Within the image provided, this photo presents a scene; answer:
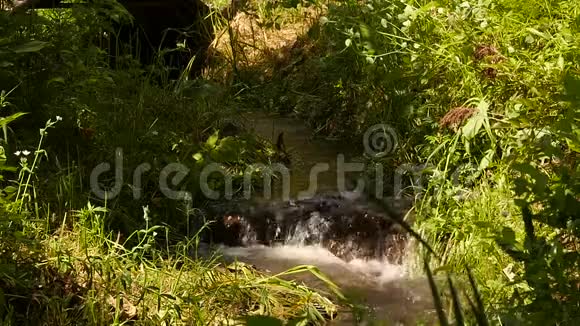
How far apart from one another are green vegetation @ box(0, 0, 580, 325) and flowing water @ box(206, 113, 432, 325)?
0.21 m

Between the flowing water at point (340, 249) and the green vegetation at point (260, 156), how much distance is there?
0.70ft

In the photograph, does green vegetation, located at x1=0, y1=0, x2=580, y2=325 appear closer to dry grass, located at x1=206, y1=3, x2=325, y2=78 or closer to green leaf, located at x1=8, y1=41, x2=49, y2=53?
green leaf, located at x1=8, y1=41, x2=49, y2=53

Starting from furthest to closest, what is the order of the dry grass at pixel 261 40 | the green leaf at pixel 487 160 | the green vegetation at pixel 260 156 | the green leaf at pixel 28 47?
1. the dry grass at pixel 261 40
2. the green leaf at pixel 487 160
3. the green leaf at pixel 28 47
4. the green vegetation at pixel 260 156

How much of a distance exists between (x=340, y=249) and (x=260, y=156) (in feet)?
4.81

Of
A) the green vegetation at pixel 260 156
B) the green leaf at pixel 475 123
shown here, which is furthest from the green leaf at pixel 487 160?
the green leaf at pixel 475 123

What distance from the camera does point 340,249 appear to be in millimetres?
4867

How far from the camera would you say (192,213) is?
4773 mm

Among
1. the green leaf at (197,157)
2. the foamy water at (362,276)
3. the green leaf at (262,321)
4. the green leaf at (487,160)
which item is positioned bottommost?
the foamy water at (362,276)

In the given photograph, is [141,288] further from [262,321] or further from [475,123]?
[262,321]

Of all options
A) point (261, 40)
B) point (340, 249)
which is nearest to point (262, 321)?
point (340, 249)

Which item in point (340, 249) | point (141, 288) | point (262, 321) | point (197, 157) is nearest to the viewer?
point (262, 321)

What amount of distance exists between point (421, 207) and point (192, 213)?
1378 mm

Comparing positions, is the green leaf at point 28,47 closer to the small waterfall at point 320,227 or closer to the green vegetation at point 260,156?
the green vegetation at point 260,156

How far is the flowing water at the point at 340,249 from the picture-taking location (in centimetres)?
425
